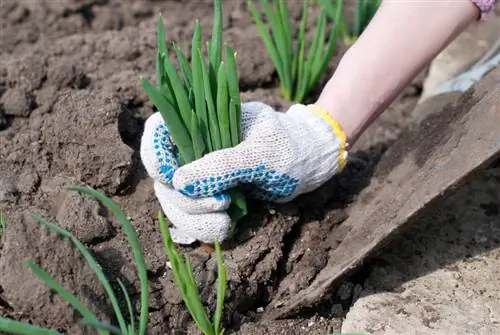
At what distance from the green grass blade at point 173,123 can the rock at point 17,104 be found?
2.05ft

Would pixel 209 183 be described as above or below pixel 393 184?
above

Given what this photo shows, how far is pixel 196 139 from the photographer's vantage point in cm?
167

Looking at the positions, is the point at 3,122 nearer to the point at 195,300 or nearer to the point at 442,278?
the point at 195,300

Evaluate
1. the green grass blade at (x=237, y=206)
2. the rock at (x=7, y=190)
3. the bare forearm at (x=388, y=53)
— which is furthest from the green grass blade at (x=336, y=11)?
the rock at (x=7, y=190)

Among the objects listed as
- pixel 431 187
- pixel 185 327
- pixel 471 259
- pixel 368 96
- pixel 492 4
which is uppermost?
pixel 492 4

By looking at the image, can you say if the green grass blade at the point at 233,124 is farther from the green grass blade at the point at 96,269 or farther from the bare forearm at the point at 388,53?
the green grass blade at the point at 96,269

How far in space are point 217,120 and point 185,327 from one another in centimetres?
50

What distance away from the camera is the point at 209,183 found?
1.66 metres

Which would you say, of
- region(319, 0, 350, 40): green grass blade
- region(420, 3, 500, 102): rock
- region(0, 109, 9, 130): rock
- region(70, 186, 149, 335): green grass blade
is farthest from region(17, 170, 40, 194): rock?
region(420, 3, 500, 102): rock

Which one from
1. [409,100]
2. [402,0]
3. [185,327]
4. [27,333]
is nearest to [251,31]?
[409,100]

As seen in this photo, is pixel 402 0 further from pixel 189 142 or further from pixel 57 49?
pixel 57 49

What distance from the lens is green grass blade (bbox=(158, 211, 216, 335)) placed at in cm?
148

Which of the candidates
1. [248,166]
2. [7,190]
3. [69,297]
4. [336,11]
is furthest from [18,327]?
[336,11]

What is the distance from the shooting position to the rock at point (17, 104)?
2.08 metres
